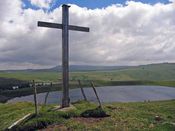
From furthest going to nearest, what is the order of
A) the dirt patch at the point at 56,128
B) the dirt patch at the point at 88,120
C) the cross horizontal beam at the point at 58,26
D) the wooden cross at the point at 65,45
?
the wooden cross at the point at 65,45 → the cross horizontal beam at the point at 58,26 → the dirt patch at the point at 88,120 → the dirt patch at the point at 56,128

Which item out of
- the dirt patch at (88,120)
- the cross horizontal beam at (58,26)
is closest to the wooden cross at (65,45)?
the cross horizontal beam at (58,26)

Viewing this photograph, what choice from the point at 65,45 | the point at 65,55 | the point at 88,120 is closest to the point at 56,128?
the point at 88,120

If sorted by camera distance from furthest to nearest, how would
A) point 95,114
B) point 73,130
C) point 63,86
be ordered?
point 63,86 < point 95,114 < point 73,130

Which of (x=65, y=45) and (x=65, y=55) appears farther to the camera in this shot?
(x=65, y=45)

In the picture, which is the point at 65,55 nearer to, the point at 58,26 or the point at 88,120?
the point at 58,26

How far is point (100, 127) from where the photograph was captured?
21719 millimetres

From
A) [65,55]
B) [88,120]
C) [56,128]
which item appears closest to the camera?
[56,128]

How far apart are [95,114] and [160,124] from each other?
428 centimetres

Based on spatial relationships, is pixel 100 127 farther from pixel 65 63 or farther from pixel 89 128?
pixel 65 63

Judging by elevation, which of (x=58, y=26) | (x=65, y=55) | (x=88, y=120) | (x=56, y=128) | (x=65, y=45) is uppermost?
(x=58, y=26)

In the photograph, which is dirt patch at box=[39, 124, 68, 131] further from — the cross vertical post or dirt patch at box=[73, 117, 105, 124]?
the cross vertical post

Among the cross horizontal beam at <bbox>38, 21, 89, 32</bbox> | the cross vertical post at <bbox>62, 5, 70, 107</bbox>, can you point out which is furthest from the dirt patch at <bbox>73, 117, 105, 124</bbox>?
the cross horizontal beam at <bbox>38, 21, 89, 32</bbox>

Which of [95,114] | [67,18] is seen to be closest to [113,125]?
[95,114]

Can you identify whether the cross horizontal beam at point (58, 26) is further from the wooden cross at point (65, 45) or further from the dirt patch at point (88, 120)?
the dirt patch at point (88, 120)
